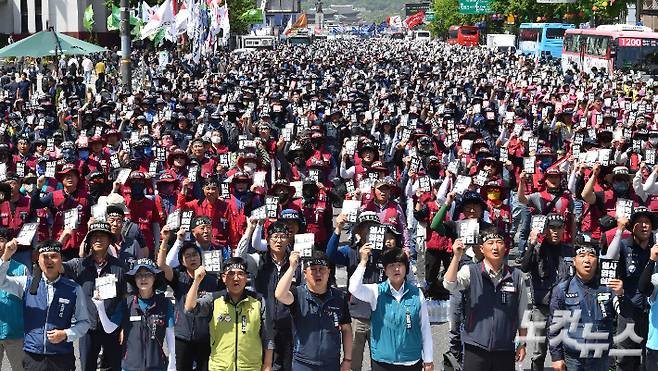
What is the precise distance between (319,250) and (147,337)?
217cm

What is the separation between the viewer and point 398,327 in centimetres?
697

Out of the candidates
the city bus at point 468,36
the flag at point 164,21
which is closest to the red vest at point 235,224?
the flag at point 164,21

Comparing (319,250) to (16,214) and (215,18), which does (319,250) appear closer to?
Result: (16,214)

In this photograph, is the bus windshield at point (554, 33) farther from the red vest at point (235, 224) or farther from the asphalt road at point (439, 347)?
the red vest at point (235, 224)

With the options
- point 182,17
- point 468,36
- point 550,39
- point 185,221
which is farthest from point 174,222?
point 468,36

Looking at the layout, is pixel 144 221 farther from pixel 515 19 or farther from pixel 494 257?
pixel 515 19

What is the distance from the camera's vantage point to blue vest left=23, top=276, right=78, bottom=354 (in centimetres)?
734

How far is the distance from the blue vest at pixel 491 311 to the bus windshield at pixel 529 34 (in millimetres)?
61529

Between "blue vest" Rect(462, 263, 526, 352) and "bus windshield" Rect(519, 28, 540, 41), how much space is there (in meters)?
61.5

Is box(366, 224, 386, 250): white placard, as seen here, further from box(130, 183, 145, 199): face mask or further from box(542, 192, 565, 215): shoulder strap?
box(130, 183, 145, 199): face mask

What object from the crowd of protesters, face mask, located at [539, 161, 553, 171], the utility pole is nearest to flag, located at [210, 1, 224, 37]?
the utility pole

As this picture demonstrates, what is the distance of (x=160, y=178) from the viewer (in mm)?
11656

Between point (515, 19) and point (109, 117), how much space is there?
2446 inches

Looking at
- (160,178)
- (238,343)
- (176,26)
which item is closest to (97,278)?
(238,343)
